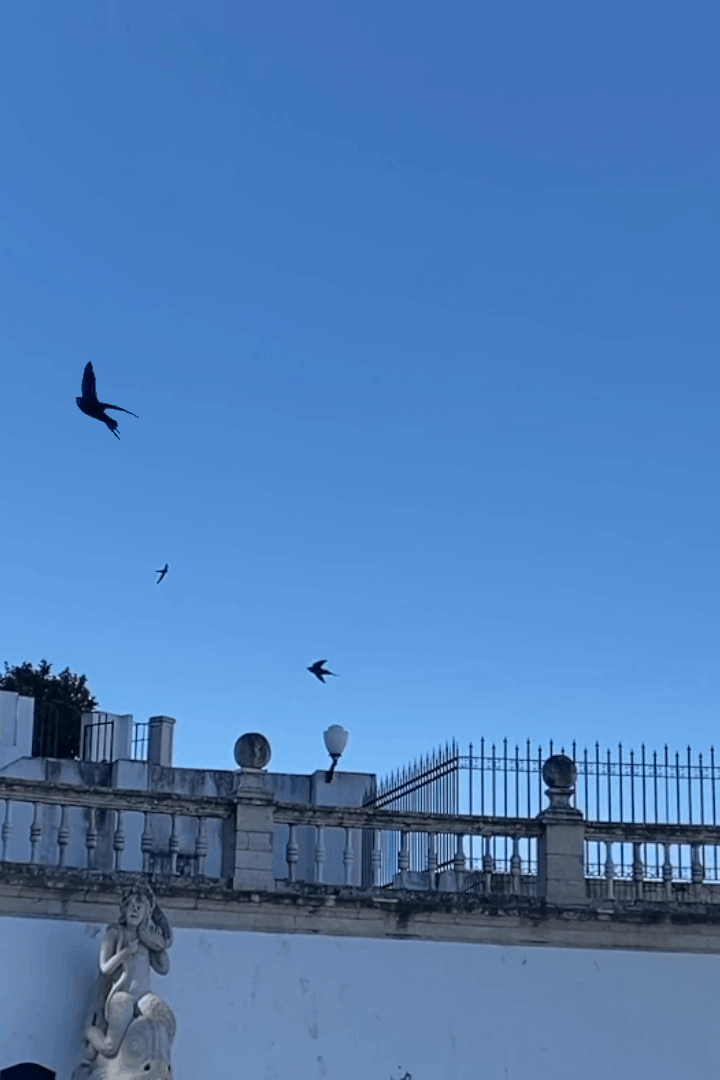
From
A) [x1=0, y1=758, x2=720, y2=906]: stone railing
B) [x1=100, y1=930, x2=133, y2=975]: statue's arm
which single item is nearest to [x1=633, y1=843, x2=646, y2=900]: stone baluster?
[x1=0, y1=758, x2=720, y2=906]: stone railing

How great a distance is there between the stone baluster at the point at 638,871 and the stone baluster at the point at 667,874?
205mm

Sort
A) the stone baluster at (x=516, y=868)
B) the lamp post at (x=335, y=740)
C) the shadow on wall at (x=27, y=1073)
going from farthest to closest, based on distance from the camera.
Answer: the lamp post at (x=335, y=740) < the stone baluster at (x=516, y=868) < the shadow on wall at (x=27, y=1073)

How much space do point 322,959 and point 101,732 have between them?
17368 mm

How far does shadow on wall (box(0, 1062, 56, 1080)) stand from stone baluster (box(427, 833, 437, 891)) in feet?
12.7

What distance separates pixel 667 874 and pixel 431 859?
232 centimetres

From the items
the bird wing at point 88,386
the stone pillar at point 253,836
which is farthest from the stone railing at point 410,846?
the bird wing at point 88,386

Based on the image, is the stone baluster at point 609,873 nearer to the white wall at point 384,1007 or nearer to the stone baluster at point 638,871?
the stone baluster at point 638,871

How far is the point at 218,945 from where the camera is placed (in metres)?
16.8

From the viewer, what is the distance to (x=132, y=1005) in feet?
50.7

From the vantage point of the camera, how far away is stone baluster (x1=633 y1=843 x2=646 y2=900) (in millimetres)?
18188

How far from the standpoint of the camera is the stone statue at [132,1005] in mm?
15234

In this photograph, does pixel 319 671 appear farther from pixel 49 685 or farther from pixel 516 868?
pixel 49 685

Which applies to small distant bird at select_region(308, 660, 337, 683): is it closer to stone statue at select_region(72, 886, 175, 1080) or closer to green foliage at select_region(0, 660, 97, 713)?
stone statue at select_region(72, 886, 175, 1080)

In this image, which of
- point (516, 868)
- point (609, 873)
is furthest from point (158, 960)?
point (609, 873)
